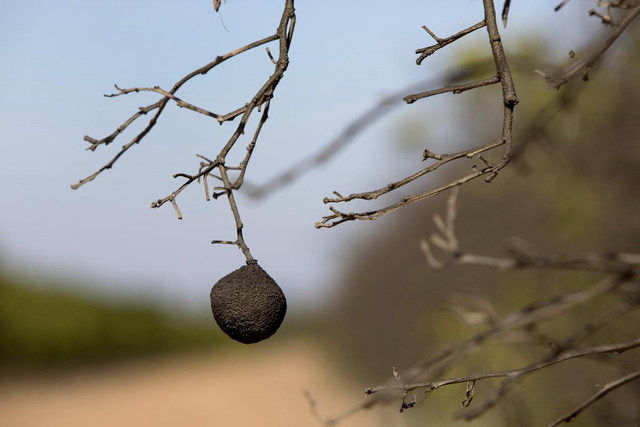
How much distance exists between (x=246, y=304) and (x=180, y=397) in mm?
17695

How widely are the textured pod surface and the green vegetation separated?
686 inches

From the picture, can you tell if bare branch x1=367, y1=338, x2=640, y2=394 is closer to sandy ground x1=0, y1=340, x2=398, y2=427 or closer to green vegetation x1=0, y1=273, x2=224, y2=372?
sandy ground x1=0, y1=340, x2=398, y2=427

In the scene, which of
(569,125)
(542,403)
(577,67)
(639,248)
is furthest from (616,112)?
(577,67)

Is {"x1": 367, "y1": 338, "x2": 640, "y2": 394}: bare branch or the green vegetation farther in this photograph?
the green vegetation

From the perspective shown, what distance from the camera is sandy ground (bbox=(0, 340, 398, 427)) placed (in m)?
15.1

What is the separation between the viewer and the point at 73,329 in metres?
20.5

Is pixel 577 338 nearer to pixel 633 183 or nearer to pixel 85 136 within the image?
pixel 85 136

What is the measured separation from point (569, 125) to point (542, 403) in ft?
11.1

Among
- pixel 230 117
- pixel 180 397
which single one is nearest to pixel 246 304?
pixel 230 117

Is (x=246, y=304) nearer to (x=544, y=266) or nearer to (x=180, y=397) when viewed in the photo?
(x=544, y=266)

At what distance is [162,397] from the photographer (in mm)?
18297

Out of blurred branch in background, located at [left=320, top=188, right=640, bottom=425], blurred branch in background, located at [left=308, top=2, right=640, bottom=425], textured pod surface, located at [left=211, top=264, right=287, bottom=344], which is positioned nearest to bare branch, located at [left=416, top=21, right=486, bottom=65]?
blurred branch in background, located at [left=308, top=2, right=640, bottom=425]

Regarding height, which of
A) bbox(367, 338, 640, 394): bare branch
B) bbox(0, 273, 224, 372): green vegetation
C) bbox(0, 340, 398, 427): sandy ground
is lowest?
bbox(367, 338, 640, 394): bare branch

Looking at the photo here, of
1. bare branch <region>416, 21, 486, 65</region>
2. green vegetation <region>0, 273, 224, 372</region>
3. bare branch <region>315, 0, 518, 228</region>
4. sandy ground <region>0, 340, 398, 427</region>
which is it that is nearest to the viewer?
bare branch <region>315, 0, 518, 228</region>
